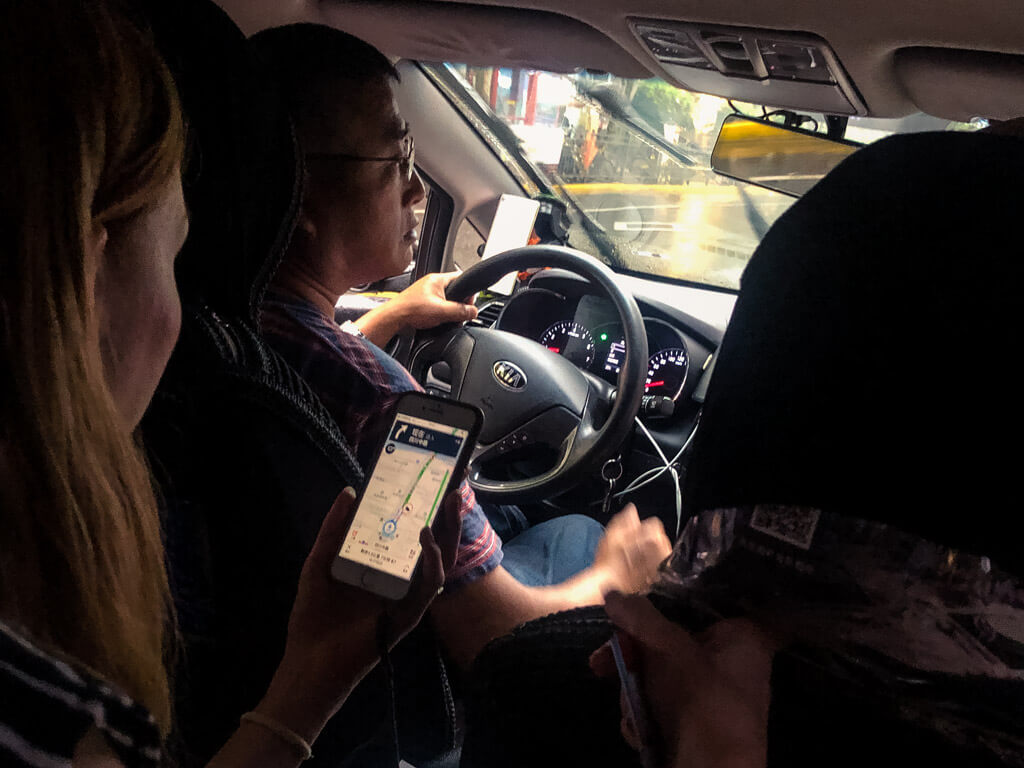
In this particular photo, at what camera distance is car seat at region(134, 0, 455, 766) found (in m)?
0.83

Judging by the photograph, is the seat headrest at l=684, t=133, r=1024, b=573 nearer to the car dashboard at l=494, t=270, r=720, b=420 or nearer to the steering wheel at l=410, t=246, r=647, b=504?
the steering wheel at l=410, t=246, r=647, b=504

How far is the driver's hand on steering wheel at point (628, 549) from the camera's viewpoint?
3.73 feet

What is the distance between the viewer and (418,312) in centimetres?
166

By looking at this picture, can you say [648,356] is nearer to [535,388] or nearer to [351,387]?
[535,388]

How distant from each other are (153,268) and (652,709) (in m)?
0.58

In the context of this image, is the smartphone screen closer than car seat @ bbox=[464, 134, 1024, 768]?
No

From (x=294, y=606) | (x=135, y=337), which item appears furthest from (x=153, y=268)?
(x=294, y=606)

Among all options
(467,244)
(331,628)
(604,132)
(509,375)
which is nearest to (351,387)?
(331,628)

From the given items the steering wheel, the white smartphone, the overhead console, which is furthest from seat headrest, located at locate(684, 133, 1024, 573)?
the steering wheel

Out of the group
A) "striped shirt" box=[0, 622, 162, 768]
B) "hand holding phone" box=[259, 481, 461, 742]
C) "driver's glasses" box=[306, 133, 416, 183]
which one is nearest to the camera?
"striped shirt" box=[0, 622, 162, 768]

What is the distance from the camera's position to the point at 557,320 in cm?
188

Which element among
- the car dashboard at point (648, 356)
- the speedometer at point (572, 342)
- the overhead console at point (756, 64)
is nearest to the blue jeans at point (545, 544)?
the car dashboard at point (648, 356)

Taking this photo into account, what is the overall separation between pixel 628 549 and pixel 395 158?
805 millimetres

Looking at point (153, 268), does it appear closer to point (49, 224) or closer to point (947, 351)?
point (49, 224)
